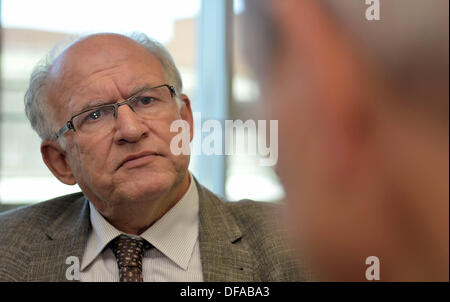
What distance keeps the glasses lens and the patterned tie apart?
247 mm

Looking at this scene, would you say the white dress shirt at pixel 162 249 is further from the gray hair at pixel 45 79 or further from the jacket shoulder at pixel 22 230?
the gray hair at pixel 45 79

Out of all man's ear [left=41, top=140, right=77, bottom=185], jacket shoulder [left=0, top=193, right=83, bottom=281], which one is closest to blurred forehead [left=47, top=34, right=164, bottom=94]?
man's ear [left=41, top=140, right=77, bottom=185]

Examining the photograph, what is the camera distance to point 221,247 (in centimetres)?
89

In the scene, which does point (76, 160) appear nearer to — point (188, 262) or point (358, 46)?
point (188, 262)

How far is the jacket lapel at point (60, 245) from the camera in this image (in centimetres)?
86

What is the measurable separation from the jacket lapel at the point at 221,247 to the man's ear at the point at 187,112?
18 centimetres

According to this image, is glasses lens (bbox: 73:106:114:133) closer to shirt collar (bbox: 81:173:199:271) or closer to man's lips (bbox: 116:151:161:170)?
man's lips (bbox: 116:151:161:170)

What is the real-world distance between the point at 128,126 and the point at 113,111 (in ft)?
0.17

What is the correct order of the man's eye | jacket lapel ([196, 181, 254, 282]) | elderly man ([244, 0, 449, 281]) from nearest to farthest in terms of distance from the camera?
1. elderly man ([244, 0, 449, 281])
2. jacket lapel ([196, 181, 254, 282])
3. the man's eye

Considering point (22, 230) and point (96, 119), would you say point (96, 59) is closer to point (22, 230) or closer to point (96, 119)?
point (96, 119)

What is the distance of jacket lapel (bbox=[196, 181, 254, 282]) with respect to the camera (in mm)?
833

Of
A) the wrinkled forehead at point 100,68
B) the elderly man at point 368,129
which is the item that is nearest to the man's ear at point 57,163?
the wrinkled forehead at point 100,68

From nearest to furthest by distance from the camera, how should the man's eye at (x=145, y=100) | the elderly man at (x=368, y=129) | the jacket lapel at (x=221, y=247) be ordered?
the elderly man at (x=368, y=129)
the jacket lapel at (x=221, y=247)
the man's eye at (x=145, y=100)

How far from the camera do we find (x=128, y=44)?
3.23 ft
